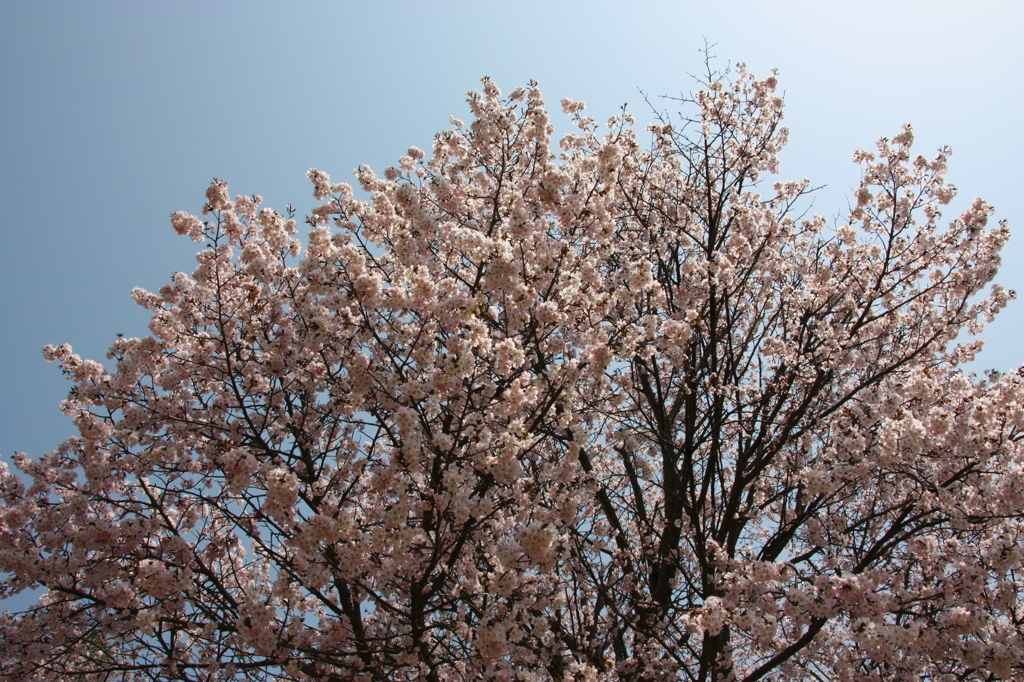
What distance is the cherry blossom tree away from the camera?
5.59 meters

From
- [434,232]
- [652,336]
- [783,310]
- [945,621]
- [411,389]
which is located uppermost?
[783,310]

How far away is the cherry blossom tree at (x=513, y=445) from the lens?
220 inches

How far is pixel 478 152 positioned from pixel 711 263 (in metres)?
3.10

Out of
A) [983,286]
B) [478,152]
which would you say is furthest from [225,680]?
[983,286]

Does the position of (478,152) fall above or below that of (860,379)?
above

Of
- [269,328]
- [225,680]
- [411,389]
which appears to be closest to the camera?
[411,389]

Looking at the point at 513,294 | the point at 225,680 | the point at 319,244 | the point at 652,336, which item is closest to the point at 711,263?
the point at 652,336

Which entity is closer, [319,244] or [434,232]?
[319,244]

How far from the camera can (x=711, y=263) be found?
745cm

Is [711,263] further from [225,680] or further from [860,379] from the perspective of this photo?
[225,680]

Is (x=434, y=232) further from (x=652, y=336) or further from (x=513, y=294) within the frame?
(x=652, y=336)

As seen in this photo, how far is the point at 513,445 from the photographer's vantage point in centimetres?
535

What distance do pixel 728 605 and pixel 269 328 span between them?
223 inches

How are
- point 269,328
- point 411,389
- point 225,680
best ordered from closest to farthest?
point 411,389 → point 225,680 → point 269,328
